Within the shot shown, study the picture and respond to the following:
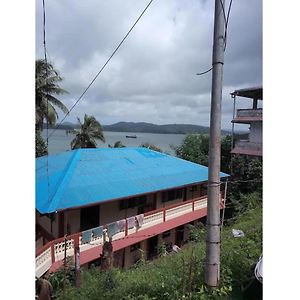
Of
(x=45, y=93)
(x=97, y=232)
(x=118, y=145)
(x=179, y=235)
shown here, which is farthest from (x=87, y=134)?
(x=97, y=232)

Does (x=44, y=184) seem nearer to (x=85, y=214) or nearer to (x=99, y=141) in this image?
(x=85, y=214)

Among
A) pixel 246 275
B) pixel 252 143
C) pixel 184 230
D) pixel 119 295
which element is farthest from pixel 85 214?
pixel 252 143

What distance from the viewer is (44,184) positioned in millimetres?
9281

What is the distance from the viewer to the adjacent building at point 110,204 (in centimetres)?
813

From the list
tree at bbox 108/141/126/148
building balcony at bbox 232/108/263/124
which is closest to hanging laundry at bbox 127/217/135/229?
building balcony at bbox 232/108/263/124

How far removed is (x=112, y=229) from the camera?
902cm

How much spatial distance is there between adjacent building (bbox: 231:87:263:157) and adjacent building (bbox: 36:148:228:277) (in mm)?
3863

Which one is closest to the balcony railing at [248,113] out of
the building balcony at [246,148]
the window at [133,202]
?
the building balcony at [246,148]

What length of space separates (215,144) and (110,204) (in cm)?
794

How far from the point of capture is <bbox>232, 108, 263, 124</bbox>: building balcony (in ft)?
54.1

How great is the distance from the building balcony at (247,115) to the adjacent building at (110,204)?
4.87 metres

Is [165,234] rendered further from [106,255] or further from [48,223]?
[48,223]

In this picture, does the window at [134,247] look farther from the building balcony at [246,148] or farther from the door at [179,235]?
the building balcony at [246,148]
